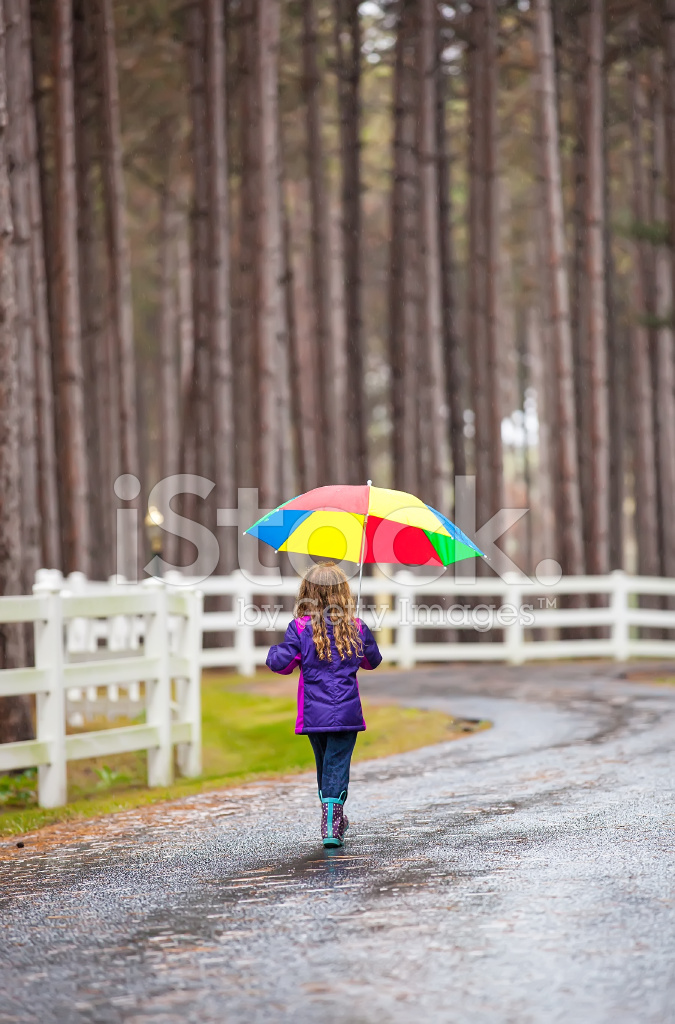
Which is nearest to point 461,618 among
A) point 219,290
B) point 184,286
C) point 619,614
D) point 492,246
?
point 619,614

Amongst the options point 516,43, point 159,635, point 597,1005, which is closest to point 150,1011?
point 597,1005

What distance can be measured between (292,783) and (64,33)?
12.8 metres

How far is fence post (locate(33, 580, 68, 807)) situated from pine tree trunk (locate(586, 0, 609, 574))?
13.4 m

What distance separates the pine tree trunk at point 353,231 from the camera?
901 inches

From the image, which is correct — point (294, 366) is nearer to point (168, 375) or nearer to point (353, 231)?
point (353, 231)

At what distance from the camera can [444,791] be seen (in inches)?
320

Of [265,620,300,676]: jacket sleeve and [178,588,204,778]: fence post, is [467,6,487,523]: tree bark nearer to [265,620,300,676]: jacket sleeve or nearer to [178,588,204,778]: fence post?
[178,588,204,778]: fence post

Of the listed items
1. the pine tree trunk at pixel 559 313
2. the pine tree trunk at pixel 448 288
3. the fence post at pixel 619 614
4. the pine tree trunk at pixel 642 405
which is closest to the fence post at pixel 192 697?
the fence post at pixel 619 614

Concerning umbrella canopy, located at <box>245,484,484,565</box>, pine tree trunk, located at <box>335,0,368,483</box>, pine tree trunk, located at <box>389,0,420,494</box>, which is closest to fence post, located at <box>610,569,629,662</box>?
pine tree trunk, located at <box>389,0,420,494</box>

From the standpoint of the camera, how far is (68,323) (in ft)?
61.1

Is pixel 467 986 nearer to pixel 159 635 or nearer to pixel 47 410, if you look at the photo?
pixel 159 635

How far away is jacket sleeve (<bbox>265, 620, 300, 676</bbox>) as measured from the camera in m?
6.56

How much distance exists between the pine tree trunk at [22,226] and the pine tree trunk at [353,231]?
7.03 m

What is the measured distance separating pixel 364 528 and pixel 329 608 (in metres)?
0.65
